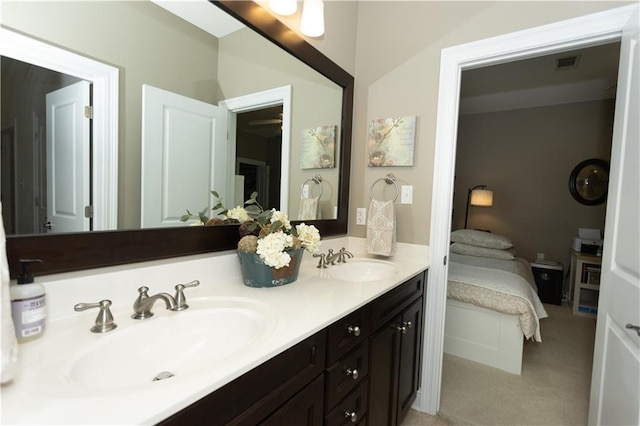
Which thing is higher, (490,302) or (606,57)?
(606,57)

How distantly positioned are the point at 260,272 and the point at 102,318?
0.51 metres

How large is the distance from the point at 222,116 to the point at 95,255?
2.38ft

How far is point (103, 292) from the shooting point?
2.92 feet

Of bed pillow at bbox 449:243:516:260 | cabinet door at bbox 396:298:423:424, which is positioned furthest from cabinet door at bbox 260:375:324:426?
bed pillow at bbox 449:243:516:260

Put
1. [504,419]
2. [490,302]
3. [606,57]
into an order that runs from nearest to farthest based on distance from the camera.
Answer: [504,419]
[490,302]
[606,57]

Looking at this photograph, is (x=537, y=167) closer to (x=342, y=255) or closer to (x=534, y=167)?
(x=534, y=167)

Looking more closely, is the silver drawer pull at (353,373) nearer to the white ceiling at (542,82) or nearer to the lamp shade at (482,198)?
the white ceiling at (542,82)

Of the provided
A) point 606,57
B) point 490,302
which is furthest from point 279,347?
point 606,57

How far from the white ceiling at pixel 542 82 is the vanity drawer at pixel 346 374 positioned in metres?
3.10

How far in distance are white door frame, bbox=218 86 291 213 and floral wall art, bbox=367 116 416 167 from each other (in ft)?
2.03

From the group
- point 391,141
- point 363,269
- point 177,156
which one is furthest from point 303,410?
point 391,141

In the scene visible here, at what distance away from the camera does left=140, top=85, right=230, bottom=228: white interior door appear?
1053 mm

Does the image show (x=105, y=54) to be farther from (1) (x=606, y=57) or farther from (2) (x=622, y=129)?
(1) (x=606, y=57)

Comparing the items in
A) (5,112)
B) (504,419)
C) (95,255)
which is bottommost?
(504,419)
